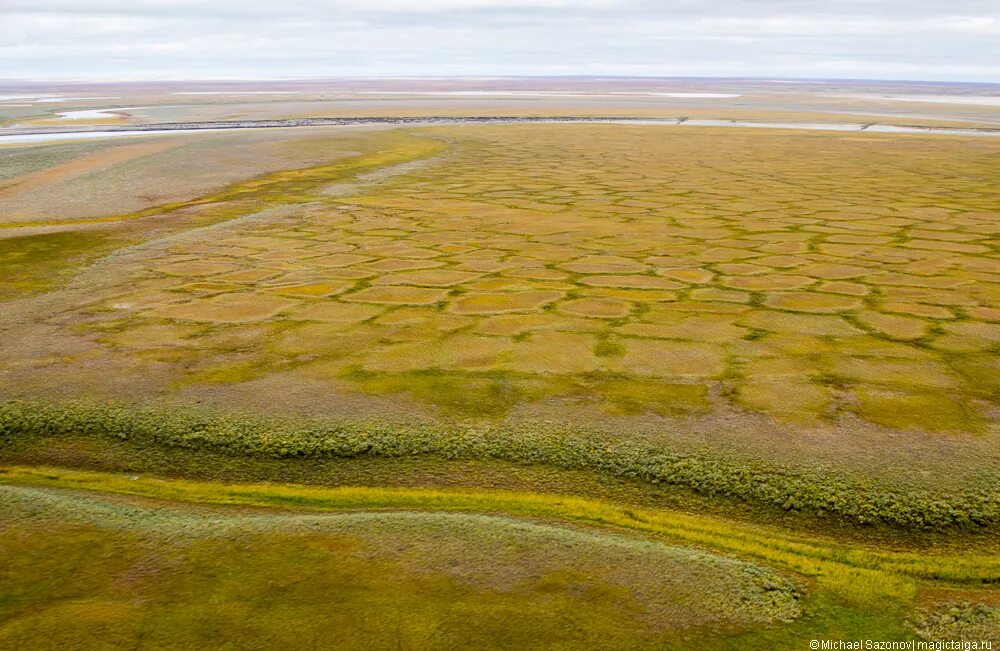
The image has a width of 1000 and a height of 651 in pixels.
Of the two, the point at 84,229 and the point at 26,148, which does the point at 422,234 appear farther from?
the point at 26,148

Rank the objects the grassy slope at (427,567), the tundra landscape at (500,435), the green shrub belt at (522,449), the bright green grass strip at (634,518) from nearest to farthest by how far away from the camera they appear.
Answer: the grassy slope at (427,567) < the tundra landscape at (500,435) < the bright green grass strip at (634,518) < the green shrub belt at (522,449)

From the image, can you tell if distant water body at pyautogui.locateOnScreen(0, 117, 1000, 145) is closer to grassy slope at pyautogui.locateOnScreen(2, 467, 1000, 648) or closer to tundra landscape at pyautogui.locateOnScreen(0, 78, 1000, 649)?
tundra landscape at pyautogui.locateOnScreen(0, 78, 1000, 649)

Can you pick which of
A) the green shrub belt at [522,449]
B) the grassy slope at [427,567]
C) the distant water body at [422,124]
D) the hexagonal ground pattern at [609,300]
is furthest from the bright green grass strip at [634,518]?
the distant water body at [422,124]

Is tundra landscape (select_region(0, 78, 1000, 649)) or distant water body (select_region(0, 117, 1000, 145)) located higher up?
distant water body (select_region(0, 117, 1000, 145))

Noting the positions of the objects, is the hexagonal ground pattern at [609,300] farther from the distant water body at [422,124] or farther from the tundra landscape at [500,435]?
the distant water body at [422,124]

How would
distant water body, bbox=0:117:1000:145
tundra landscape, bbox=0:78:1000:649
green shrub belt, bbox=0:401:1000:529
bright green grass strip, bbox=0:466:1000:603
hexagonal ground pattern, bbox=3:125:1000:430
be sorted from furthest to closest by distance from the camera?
1. distant water body, bbox=0:117:1000:145
2. hexagonal ground pattern, bbox=3:125:1000:430
3. green shrub belt, bbox=0:401:1000:529
4. bright green grass strip, bbox=0:466:1000:603
5. tundra landscape, bbox=0:78:1000:649

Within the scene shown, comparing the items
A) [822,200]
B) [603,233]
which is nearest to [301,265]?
[603,233]

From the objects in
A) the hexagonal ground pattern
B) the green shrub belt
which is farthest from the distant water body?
the green shrub belt

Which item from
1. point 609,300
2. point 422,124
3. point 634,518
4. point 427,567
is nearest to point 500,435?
point 634,518

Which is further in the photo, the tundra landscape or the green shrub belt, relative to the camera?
the green shrub belt
